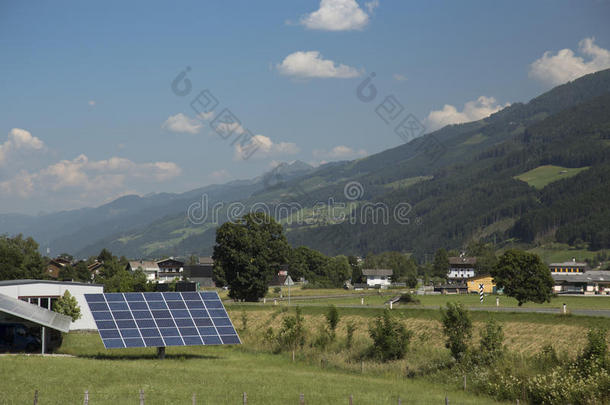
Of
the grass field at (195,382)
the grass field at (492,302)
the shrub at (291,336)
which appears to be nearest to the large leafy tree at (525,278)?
the grass field at (492,302)

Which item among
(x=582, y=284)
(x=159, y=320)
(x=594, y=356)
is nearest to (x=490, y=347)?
(x=594, y=356)

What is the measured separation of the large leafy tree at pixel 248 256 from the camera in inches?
3733

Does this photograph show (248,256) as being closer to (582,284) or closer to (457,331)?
(457,331)

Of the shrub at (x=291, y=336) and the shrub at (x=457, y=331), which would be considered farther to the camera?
the shrub at (x=291, y=336)

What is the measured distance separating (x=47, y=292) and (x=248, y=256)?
→ 33.1m

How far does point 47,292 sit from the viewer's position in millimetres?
68062

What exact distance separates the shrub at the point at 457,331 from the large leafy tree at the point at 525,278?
36.7 m

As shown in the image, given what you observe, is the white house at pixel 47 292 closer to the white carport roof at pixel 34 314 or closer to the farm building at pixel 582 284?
the white carport roof at pixel 34 314

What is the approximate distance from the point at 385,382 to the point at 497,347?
873 cm

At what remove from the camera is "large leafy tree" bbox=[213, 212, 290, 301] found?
94812 mm

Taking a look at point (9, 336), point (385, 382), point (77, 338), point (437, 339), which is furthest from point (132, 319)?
point (437, 339)

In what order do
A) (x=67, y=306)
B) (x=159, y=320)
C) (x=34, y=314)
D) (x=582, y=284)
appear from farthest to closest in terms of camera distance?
(x=582, y=284)
(x=67, y=306)
(x=159, y=320)
(x=34, y=314)

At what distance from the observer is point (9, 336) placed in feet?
164

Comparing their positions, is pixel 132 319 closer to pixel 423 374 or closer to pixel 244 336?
pixel 244 336
